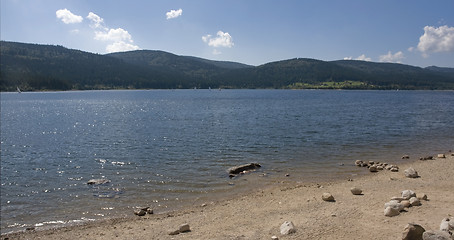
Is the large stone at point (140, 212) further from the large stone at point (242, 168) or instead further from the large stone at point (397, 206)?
the large stone at point (397, 206)

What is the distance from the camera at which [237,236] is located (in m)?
11.7

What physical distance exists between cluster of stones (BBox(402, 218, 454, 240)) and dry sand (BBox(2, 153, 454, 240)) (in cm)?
81

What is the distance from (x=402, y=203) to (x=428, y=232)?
14.2ft

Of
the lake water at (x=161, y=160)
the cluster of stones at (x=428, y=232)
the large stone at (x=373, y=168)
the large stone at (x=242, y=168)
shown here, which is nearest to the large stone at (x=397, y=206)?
the cluster of stones at (x=428, y=232)

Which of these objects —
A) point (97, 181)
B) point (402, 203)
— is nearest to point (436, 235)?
point (402, 203)

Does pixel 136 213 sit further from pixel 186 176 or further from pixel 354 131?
pixel 354 131

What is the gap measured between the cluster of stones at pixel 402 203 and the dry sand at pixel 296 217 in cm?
25

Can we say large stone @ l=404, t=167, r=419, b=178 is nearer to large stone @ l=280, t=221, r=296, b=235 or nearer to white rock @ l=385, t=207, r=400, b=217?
white rock @ l=385, t=207, r=400, b=217

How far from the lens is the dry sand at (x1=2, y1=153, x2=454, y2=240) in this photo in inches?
457

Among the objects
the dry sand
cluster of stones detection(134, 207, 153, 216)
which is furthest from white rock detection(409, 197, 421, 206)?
cluster of stones detection(134, 207, 153, 216)

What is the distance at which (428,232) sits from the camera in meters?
9.15

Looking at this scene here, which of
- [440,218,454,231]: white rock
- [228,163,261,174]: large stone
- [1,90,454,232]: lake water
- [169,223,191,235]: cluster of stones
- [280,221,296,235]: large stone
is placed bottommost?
[1,90,454,232]: lake water

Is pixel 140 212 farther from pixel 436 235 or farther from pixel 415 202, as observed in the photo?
pixel 415 202

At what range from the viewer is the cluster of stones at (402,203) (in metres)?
12.4
